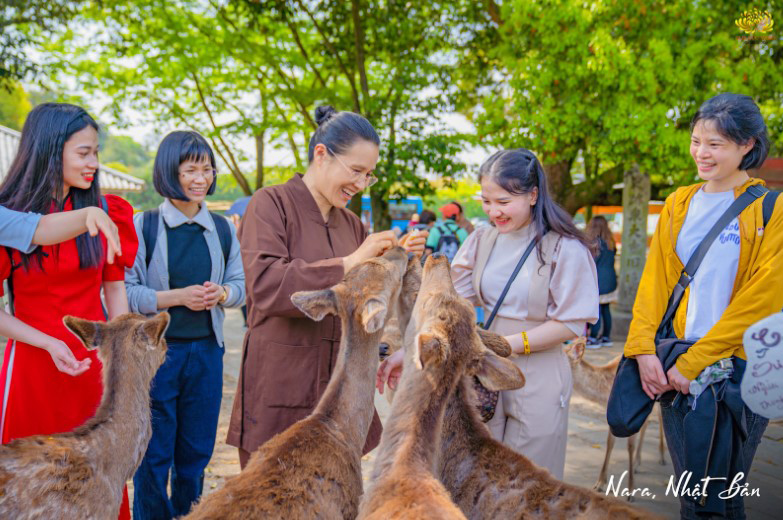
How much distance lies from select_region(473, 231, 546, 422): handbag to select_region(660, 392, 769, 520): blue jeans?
868 mm

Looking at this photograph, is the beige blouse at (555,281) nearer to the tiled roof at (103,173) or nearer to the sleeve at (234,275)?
the sleeve at (234,275)

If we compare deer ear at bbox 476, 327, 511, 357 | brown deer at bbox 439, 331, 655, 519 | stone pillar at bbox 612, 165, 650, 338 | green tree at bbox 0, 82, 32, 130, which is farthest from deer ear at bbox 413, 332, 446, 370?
green tree at bbox 0, 82, 32, 130

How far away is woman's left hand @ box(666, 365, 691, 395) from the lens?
298 centimetres

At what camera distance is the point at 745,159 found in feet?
10.1

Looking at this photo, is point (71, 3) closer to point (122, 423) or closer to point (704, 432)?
point (122, 423)

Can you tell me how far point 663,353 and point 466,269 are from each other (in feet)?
3.58

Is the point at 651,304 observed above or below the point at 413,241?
below

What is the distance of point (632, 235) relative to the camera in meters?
12.3

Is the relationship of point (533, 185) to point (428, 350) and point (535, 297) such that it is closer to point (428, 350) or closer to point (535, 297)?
point (535, 297)

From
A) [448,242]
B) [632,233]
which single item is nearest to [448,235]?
[448,242]

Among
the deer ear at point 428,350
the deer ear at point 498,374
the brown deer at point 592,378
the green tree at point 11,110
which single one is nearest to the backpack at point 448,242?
the brown deer at point 592,378

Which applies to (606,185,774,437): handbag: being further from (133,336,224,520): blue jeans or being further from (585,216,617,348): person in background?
(585,216,617,348): person in background

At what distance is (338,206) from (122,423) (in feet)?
4.83

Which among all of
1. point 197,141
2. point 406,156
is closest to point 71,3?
point 406,156
